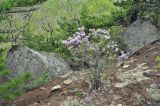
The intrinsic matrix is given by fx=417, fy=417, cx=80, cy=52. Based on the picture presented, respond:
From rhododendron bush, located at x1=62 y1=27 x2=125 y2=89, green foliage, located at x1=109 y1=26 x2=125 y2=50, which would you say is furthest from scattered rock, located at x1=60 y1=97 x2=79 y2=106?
green foliage, located at x1=109 y1=26 x2=125 y2=50

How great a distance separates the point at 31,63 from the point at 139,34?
4.38 metres

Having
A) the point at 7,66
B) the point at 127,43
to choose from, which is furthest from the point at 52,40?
the point at 7,66

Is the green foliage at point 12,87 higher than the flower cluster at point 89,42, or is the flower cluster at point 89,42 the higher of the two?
the flower cluster at point 89,42

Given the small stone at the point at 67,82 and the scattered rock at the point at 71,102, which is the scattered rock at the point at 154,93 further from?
→ the small stone at the point at 67,82

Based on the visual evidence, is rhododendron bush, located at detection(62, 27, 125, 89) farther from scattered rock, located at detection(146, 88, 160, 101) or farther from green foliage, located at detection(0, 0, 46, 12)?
green foliage, located at detection(0, 0, 46, 12)

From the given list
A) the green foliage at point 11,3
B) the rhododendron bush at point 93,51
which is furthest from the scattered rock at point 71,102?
the green foliage at point 11,3

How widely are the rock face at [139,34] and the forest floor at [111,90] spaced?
105 inches

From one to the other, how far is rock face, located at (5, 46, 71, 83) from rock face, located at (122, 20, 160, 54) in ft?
10.4

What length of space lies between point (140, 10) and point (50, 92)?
5183mm

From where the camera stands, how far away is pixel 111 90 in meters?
9.22

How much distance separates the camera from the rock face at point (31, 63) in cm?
1066

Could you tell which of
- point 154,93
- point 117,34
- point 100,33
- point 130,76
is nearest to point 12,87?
point 100,33

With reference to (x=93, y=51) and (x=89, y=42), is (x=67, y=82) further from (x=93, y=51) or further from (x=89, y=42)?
(x=89, y=42)

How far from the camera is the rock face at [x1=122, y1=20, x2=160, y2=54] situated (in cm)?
1334
